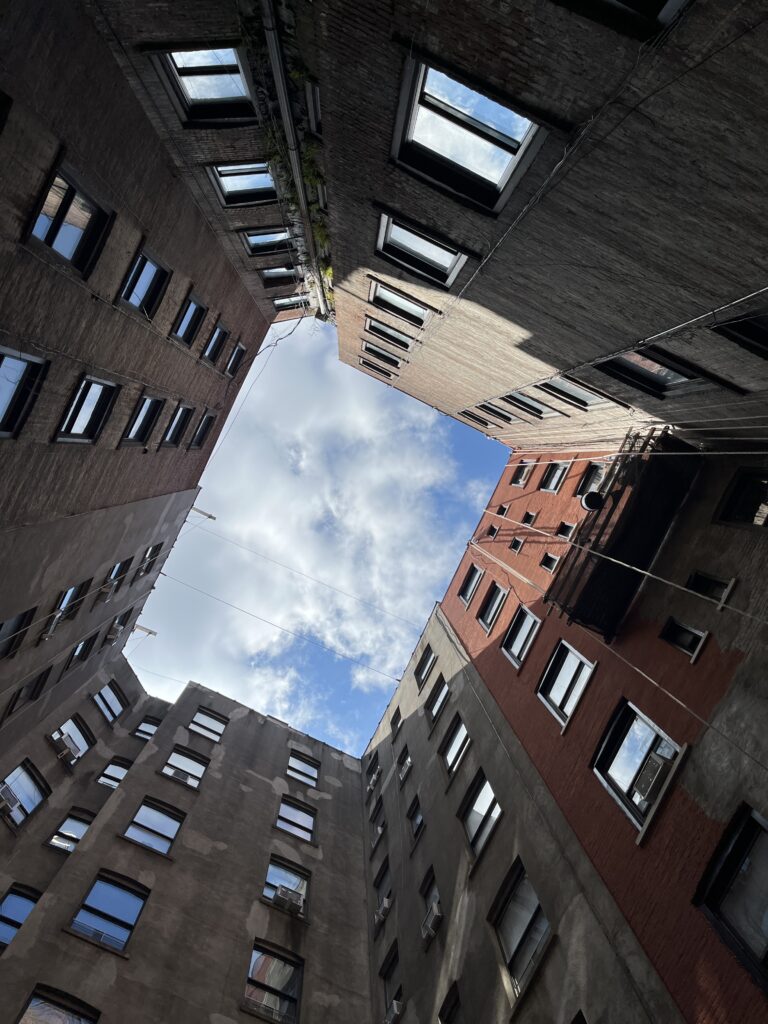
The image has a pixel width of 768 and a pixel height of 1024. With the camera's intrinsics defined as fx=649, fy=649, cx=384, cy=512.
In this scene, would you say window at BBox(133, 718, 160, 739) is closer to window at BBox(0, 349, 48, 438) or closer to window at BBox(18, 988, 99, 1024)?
window at BBox(18, 988, 99, 1024)

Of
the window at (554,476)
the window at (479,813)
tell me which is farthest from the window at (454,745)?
the window at (554,476)

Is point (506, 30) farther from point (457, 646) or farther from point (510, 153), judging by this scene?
point (457, 646)

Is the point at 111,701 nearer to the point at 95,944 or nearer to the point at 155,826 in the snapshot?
the point at 155,826

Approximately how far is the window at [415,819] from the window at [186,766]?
7.63 m

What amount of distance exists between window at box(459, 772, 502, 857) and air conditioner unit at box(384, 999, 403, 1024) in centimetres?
425

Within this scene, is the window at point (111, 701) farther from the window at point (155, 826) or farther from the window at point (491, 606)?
the window at point (491, 606)

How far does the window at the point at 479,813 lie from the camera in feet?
48.9

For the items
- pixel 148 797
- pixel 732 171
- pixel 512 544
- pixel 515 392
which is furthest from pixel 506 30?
pixel 148 797

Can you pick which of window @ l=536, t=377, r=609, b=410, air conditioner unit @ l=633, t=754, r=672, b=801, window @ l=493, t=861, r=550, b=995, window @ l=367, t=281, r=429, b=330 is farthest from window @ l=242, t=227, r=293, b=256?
window @ l=493, t=861, r=550, b=995

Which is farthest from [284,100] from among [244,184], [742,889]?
[742,889]

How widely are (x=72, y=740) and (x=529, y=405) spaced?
65.0 ft

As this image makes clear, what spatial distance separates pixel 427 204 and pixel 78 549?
11700 millimetres

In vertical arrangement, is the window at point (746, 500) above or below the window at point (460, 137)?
below

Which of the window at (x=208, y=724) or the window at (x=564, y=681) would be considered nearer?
the window at (x=564, y=681)
